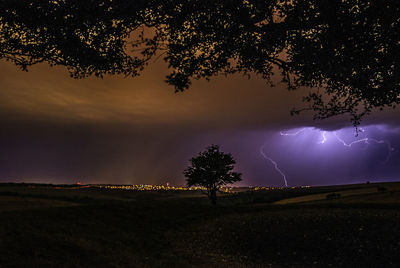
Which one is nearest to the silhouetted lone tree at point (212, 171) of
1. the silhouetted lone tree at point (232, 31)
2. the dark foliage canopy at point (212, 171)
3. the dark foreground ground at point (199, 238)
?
the dark foliage canopy at point (212, 171)

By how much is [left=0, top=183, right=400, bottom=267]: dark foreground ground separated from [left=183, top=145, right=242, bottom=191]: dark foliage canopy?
19.0 meters

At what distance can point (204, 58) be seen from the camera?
14266 millimetres

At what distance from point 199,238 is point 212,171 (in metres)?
23.8

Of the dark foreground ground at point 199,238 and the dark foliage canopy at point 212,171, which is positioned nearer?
the dark foreground ground at point 199,238

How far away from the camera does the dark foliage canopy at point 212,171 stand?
40125 mm

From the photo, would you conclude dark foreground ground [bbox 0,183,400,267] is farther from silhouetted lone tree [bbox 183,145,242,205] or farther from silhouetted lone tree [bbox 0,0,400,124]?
silhouetted lone tree [bbox 183,145,242,205]

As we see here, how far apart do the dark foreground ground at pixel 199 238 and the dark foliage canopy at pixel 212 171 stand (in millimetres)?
19005

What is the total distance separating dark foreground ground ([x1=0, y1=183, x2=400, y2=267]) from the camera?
11.2 m

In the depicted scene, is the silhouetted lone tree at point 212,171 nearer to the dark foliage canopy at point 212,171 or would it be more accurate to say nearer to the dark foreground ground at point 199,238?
the dark foliage canopy at point 212,171

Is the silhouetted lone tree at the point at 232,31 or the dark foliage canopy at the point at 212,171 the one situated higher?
the silhouetted lone tree at the point at 232,31

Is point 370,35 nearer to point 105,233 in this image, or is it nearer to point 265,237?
point 265,237

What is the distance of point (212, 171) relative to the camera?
40.1 metres

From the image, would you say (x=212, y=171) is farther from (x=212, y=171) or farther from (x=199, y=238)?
(x=199, y=238)

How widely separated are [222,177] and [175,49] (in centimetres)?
2835
